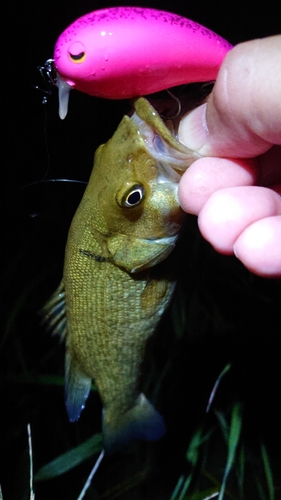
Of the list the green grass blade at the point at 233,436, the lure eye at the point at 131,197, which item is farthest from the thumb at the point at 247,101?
the green grass blade at the point at 233,436

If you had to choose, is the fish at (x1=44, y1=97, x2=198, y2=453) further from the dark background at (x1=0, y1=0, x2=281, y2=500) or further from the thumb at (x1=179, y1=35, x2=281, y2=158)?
the dark background at (x1=0, y1=0, x2=281, y2=500)

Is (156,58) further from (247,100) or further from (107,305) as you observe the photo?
(107,305)

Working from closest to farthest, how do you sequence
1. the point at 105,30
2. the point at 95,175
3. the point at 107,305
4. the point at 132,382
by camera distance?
the point at 105,30, the point at 95,175, the point at 107,305, the point at 132,382

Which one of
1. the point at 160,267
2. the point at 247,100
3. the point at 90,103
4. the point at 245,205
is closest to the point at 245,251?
the point at 245,205

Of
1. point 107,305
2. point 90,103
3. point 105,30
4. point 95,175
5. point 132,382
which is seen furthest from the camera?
point 90,103

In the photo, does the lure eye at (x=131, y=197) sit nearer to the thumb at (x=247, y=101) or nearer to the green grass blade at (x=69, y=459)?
the thumb at (x=247, y=101)

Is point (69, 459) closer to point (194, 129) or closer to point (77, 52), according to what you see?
point (194, 129)

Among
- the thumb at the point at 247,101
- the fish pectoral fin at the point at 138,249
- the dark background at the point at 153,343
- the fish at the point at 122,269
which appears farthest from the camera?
the dark background at the point at 153,343
